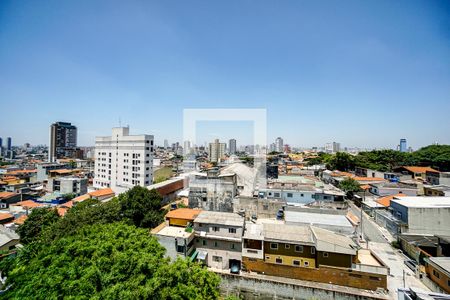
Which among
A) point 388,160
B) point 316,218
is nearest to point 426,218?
point 316,218

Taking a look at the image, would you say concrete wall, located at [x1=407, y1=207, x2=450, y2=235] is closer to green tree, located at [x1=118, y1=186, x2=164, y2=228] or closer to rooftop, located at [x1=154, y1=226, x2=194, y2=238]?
rooftop, located at [x1=154, y1=226, x2=194, y2=238]

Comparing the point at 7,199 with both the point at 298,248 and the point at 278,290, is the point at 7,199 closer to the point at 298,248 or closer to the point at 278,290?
the point at 278,290

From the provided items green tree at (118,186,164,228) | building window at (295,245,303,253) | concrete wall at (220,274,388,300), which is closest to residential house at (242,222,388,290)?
building window at (295,245,303,253)

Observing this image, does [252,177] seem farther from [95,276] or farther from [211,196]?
[95,276]

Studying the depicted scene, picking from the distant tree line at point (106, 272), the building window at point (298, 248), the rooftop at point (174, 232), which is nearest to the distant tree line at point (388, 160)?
the building window at point (298, 248)

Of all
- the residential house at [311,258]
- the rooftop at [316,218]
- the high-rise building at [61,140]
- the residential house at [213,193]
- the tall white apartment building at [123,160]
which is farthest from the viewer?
the high-rise building at [61,140]

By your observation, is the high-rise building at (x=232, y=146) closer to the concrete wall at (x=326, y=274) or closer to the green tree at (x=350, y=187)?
the green tree at (x=350, y=187)
